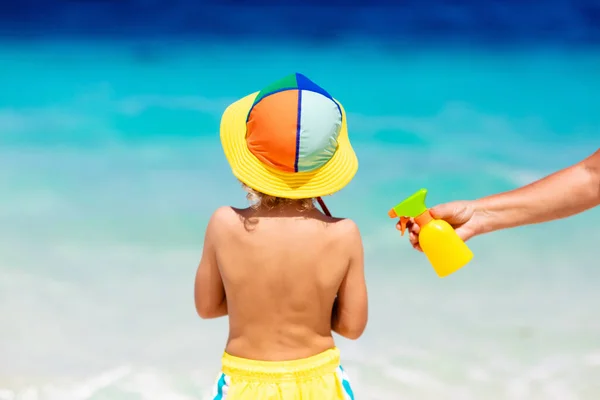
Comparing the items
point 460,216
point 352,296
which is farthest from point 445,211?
point 352,296

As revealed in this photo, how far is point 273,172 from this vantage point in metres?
1.44

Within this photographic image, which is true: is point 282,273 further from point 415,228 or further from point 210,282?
point 415,228

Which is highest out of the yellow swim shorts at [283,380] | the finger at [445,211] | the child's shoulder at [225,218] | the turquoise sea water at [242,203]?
the turquoise sea water at [242,203]

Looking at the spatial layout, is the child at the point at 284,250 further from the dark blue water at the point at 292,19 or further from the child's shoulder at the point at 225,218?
the dark blue water at the point at 292,19

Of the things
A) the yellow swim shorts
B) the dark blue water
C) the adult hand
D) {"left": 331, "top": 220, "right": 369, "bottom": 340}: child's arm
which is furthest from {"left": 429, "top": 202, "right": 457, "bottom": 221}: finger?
the dark blue water

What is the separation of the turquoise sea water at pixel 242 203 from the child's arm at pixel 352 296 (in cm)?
122

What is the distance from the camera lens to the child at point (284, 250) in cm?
143

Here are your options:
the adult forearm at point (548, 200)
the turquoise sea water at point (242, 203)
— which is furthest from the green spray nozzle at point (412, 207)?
the turquoise sea water at point (242, 203)

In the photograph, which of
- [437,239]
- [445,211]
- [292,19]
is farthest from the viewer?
[292,19]

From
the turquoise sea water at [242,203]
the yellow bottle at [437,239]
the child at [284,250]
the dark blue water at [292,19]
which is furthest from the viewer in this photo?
the dark blue water at [292,19]

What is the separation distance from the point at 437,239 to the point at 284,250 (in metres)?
0.33

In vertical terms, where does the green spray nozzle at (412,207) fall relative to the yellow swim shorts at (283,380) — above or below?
above

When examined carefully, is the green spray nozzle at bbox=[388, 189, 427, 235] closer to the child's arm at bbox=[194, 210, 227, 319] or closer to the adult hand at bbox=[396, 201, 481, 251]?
the adult hand at bbox=[396, 201, 481, 251]

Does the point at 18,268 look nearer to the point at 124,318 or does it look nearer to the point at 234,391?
the point at 124,318
